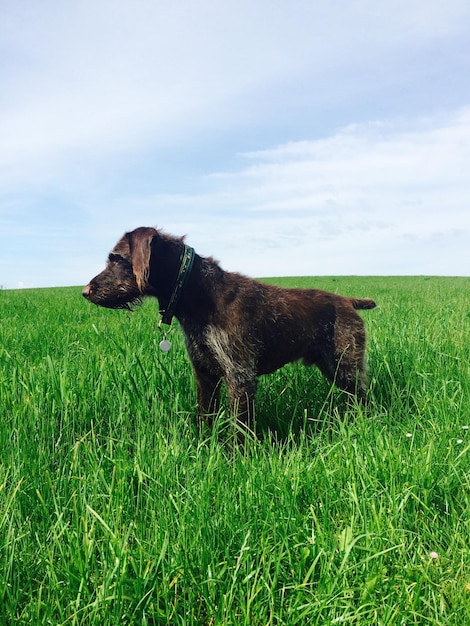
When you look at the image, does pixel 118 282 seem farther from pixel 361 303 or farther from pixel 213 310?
pixel 361 303

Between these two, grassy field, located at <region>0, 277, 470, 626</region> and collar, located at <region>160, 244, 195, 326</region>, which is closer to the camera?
grassy field, located at <region>0, 277, 470, 626</region>

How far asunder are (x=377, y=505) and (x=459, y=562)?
1.60 ft

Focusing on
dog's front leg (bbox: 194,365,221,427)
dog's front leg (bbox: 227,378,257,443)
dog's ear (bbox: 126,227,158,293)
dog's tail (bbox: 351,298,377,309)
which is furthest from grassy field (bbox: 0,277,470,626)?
dog's tail (bbox: 351,298,377,309)

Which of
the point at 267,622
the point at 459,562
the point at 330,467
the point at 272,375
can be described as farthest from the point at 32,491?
the point at 272,375

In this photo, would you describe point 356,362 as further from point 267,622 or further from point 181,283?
point 267,622

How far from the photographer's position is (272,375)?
5.69 meters

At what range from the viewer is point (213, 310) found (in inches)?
168

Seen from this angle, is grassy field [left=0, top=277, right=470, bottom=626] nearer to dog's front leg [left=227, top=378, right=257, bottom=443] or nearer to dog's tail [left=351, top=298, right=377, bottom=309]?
dog's front leg [left=227, top=378, right=257, bottom=443]

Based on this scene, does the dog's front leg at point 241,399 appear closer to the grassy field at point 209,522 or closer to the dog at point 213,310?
the dog at point 213,310

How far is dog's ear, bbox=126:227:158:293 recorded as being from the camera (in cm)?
412

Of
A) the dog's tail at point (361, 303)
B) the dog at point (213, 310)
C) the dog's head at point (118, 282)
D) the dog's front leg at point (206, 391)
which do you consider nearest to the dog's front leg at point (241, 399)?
the dog at point (213, 310)

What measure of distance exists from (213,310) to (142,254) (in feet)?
2.41

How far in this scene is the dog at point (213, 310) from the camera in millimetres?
4227

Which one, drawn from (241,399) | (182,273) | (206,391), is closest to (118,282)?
(182,273)
